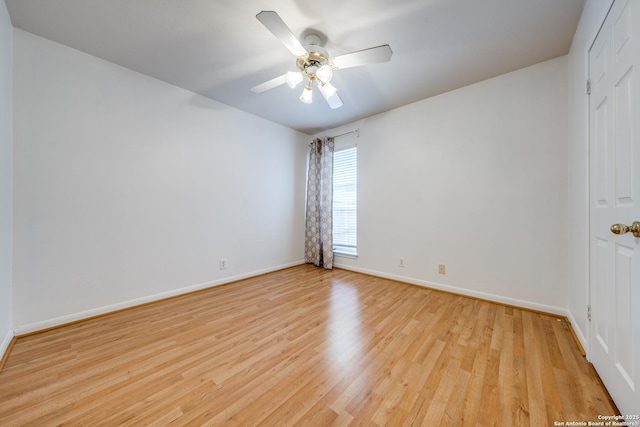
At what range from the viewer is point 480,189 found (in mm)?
2527

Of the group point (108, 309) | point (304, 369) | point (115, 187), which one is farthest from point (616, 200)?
point (108, 309)

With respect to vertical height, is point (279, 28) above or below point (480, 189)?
above

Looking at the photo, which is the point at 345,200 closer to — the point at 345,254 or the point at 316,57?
the point at 345,254

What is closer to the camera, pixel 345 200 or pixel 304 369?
pixel 304 369

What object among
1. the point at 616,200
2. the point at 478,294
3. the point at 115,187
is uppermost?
the point at 115,187

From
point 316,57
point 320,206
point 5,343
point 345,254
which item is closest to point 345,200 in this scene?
point 320,206

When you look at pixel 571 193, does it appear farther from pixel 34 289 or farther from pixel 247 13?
pixel 34 289

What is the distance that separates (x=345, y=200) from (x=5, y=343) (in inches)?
145

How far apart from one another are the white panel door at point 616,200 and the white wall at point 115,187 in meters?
3.41

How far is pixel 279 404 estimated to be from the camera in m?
1.17

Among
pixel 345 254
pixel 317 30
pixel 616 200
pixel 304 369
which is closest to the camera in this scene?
pixel 616 200

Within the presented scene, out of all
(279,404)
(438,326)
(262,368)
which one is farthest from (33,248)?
(438,326)

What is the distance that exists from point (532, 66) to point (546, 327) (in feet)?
8.05

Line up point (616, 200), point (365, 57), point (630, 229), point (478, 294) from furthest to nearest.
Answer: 1. point (478, 294)
2. point (365, 57)
3. point (616, 200)
4. point (630, 229)
